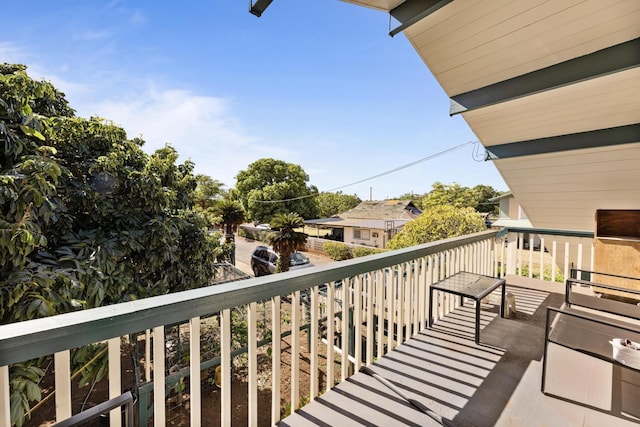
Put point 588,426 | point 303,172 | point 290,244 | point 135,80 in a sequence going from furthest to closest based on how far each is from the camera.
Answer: point 303,172
point 290,244
point 135,80
point 588,426

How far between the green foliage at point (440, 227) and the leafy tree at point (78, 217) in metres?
6.86

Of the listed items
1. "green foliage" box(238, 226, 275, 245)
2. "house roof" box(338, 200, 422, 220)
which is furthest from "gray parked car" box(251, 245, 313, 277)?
"house roof" box(338, 200, 422, 220)

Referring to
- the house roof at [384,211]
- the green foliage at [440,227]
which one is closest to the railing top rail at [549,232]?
the green foliage at [440,227]

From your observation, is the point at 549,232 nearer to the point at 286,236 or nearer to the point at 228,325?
the point at 228,325

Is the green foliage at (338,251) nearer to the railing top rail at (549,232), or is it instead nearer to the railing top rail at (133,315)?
the railing top rail at (549,232)

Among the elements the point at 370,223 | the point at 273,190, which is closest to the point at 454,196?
the point at 370,223

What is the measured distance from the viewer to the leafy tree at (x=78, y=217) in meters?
2.85

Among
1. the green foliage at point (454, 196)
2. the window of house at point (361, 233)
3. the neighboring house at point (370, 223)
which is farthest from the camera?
the green foliage at point (454, 196)

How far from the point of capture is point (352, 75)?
1027 cm

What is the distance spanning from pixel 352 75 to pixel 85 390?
10.9 m

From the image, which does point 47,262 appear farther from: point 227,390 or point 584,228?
point 584,228

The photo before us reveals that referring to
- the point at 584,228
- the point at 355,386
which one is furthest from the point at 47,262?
the point at 584,228

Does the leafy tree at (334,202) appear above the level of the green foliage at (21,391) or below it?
above

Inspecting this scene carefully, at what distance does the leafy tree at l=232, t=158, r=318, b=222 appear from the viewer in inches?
1028
